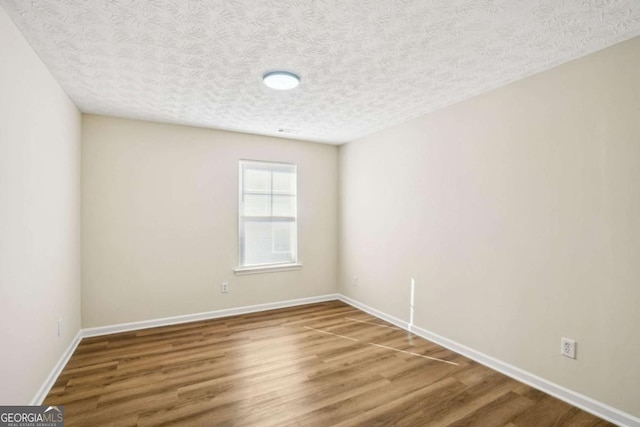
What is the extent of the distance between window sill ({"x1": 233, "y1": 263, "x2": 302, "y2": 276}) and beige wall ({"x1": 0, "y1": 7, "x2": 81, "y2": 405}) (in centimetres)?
179

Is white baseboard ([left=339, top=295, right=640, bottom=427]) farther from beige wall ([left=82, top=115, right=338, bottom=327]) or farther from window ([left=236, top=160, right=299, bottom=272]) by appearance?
beige wall ([left=82, top=115, right=338, bottom=327])

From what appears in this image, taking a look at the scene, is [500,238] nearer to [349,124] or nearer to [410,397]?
[410,397]

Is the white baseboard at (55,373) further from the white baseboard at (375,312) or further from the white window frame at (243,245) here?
the white baseboard at (375,312)

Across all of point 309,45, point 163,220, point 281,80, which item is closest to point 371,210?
point 281,80

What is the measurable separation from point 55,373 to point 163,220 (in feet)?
5.68

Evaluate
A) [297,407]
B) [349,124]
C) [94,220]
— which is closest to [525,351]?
[297,407]

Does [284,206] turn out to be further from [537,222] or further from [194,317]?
[537,222]

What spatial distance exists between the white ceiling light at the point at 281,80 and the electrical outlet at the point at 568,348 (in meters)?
2.80

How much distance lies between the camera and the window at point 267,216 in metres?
4.17

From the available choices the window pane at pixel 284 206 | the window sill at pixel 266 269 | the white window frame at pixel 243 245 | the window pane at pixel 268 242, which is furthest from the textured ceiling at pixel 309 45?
the window sill at pixel 266 269

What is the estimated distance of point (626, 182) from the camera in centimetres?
190

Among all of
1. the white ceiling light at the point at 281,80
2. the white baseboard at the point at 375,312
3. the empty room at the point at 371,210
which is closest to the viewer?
the empty room at the point at 371,210

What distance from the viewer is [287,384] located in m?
2.37

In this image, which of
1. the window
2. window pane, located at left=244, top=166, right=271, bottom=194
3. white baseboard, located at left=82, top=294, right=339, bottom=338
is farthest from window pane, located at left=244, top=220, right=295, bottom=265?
white baseboard, located at left=82, top=294, right=339, bottom=338
